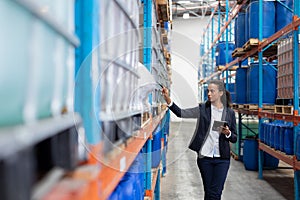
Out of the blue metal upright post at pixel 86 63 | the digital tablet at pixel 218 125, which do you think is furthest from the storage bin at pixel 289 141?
the blue metal upright post at pixel 86 63

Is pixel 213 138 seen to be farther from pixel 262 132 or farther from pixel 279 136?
pixel 262 132

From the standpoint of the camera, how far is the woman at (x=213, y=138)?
12.2 feet

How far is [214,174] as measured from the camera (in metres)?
3.78

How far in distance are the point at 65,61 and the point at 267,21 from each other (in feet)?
19.6

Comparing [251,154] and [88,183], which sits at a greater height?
[88,183]

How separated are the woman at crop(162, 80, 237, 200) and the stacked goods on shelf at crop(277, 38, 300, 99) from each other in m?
1.41

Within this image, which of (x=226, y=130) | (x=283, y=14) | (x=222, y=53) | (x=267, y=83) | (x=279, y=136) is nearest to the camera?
(x=226, y=130)

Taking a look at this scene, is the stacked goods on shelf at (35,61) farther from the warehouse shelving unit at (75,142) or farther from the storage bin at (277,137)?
the storage bin at (277,137)

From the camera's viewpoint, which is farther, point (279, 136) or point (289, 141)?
point (279, 136)

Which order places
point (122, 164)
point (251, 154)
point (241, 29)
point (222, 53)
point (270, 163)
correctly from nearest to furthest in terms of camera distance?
point (122, 164), point (251, 154), point (270, 163), point (241, 29), point (222, 53)

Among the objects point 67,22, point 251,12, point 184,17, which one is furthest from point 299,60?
point 184,17

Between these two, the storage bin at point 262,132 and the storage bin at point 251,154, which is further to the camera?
the storage bin at point 251,154

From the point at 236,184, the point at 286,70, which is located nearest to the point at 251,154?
the point at 236,184

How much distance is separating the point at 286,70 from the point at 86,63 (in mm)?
4600
